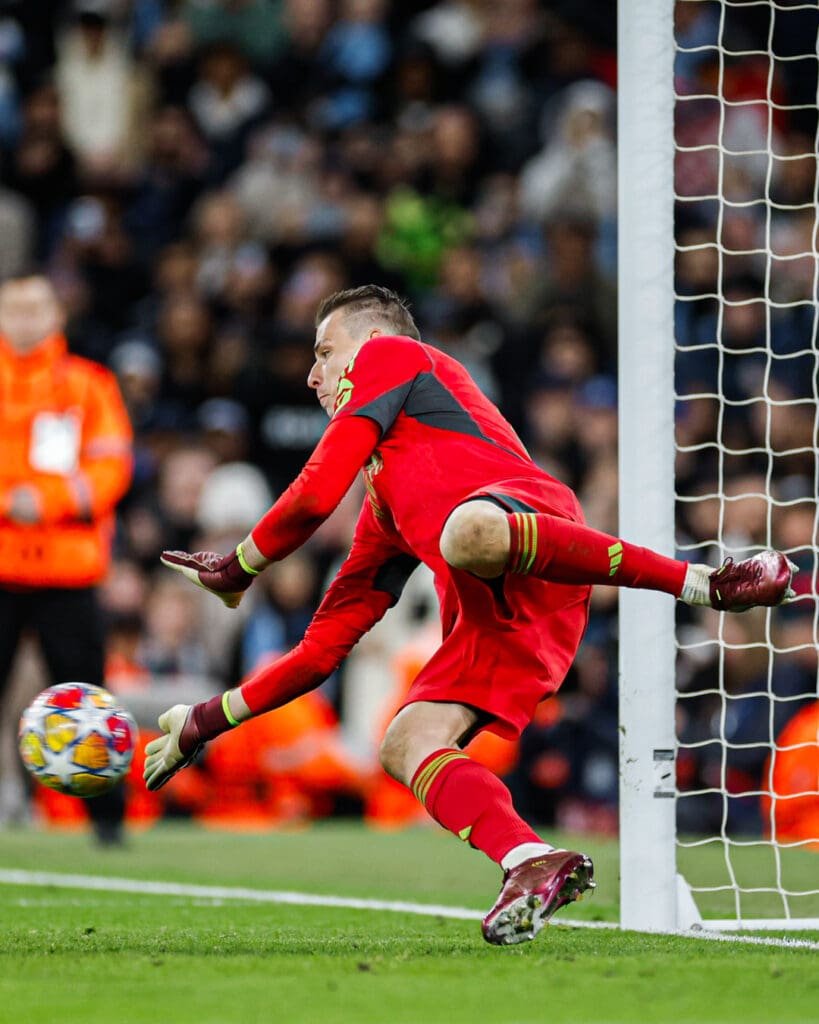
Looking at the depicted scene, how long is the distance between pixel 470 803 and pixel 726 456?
6.66 metres

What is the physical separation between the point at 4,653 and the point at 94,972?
14.4ft

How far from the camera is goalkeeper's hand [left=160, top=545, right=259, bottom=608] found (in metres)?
4.39

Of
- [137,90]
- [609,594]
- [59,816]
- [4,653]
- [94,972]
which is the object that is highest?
[137,90]

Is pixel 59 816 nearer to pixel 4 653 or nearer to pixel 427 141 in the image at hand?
pixel 4 653

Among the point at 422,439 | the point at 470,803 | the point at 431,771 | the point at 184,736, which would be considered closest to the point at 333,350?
the point at 422,439

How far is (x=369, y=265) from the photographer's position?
1167 cm

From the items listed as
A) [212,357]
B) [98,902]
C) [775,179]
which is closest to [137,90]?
[212,357]

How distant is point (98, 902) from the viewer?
18.1ft

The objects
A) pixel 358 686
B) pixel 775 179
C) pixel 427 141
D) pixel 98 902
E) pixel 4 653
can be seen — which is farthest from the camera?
pixel 427 141

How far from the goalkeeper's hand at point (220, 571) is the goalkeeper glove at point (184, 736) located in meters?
0.32

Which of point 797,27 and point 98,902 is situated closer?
point 98,902

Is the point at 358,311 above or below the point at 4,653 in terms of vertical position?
above

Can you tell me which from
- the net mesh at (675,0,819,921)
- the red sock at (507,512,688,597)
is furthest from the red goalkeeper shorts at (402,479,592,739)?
the net mesh at (675,0,819,921)

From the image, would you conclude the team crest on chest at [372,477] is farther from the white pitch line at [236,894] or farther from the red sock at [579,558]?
the white pitch line at [236,894]
